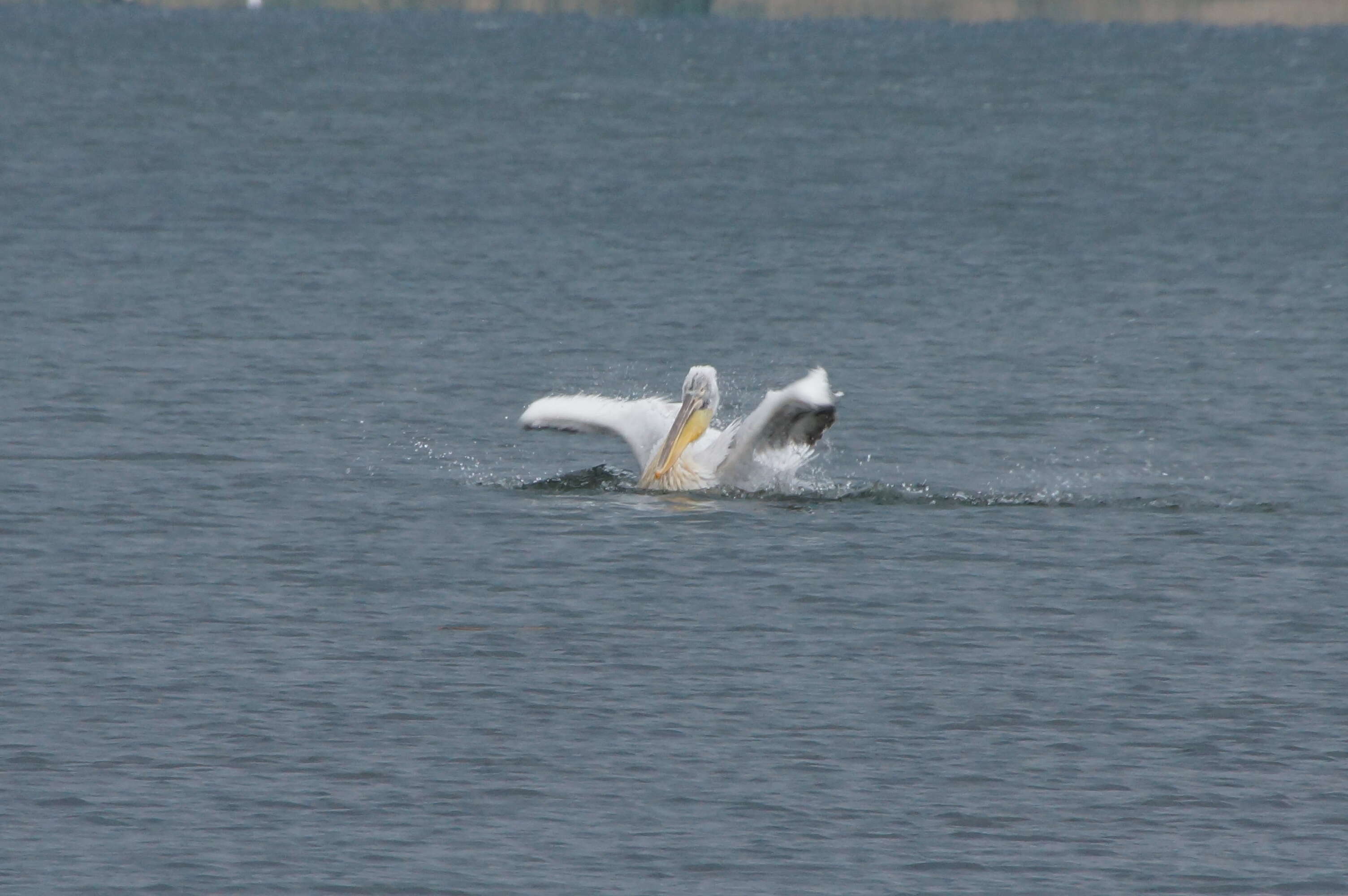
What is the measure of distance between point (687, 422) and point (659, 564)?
2316 mm

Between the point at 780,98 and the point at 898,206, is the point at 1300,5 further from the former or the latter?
the point at 898,206

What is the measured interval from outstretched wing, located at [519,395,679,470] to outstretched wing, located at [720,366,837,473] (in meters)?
0.92

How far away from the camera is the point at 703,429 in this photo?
53.2 feet

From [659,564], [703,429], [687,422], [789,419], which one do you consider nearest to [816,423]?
[789,419]

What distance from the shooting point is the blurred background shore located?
553 ft

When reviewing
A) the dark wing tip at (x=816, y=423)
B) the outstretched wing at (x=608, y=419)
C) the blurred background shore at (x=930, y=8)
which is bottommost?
the outstretched wing at (x=608, y=419)

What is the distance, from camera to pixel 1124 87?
88.1m

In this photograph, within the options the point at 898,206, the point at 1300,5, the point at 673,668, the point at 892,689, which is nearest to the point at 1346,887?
the point at 892,689

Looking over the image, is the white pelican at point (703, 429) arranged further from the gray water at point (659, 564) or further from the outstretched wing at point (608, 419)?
the gray water at point (659, 564)

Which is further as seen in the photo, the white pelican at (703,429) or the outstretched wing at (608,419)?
the outstretched wing at (608,419)

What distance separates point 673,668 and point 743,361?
37.6 feet

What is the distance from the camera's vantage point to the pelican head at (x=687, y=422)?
52.1ft

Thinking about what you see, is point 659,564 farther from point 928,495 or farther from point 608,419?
point 608,419

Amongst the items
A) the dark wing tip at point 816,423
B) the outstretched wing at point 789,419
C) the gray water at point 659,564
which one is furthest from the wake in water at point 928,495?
the dark wing tip at point 816,423
